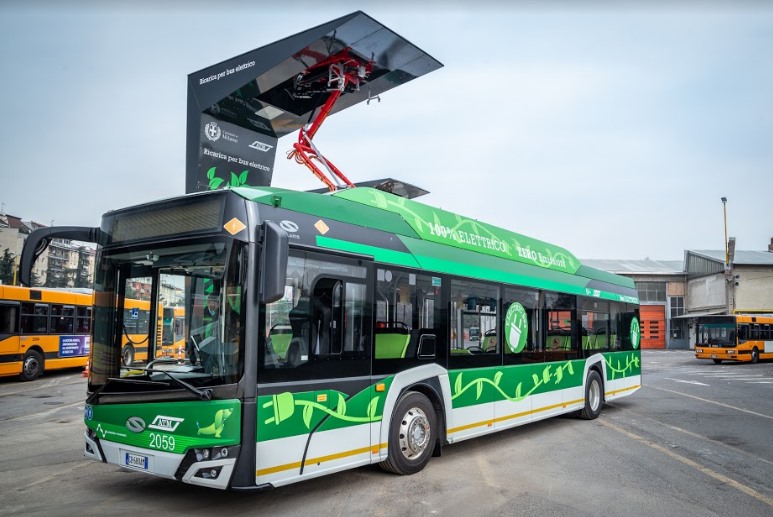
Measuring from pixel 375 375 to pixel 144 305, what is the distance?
248cm

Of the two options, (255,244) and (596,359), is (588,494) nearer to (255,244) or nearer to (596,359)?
(255,244)

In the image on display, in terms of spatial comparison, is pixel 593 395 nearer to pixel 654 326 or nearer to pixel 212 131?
pixel 212 131

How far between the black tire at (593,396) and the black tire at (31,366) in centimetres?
1689

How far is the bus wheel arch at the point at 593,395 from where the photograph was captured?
11438 millimetres

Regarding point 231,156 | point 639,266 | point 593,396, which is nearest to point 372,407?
point 231,156

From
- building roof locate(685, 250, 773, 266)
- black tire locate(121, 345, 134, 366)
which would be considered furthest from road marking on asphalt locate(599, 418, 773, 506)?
building roof locate(685, 250, 773, 266)

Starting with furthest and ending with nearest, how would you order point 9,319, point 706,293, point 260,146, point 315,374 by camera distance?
point 706,293 < point 9,319 < point 260,146 < point 315,374

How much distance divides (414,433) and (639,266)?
64349mm

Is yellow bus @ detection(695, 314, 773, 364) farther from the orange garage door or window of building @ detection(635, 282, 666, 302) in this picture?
window of building @ detection(635, 282, 666, 302)

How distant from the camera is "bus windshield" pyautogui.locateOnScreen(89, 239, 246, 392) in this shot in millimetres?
5043

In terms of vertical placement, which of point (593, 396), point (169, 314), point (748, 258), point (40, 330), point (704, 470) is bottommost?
point (704, 470)

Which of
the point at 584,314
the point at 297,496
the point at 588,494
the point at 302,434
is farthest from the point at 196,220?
the point at 584,314

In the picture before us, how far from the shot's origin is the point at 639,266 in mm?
65125

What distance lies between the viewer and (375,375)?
6.41 metres
